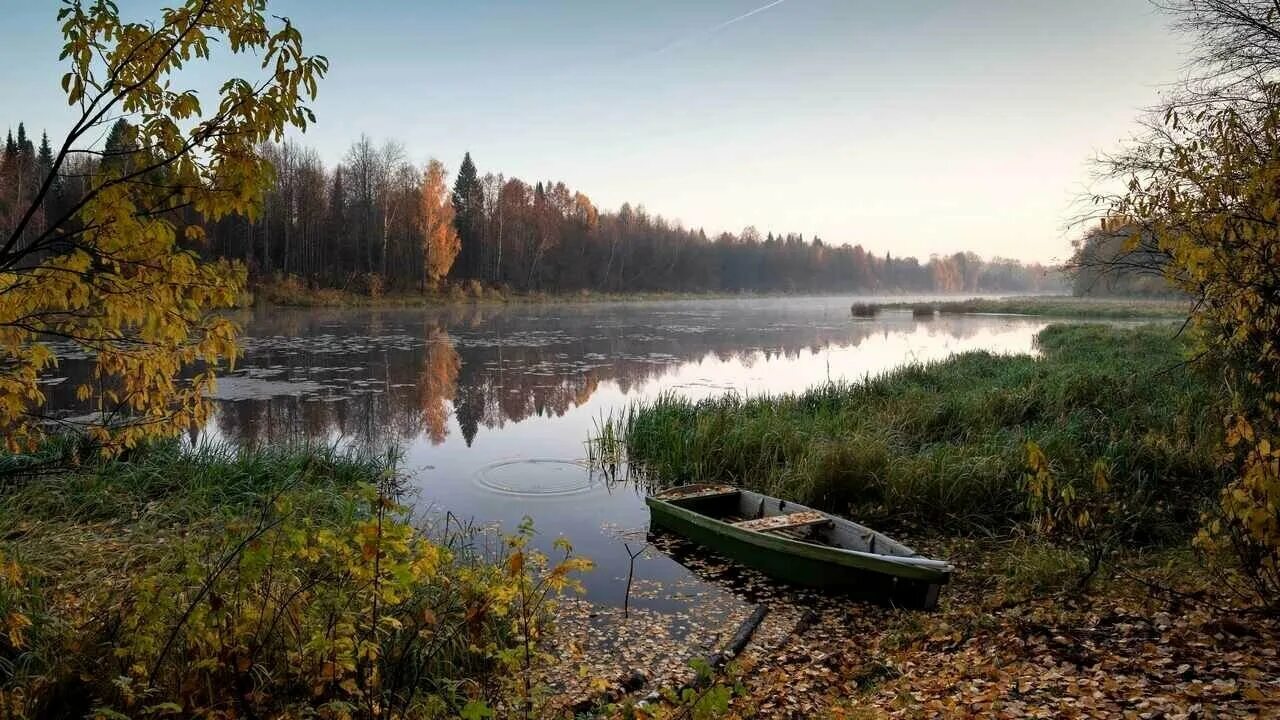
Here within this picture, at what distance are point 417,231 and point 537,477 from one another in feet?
153

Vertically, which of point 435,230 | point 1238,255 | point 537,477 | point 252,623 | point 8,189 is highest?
point 8,189

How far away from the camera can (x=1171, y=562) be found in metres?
6.71

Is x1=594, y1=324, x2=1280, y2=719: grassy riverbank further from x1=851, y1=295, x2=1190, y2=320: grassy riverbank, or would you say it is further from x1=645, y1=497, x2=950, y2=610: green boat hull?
x1=851, y1=295, x2=1190, y2=320: grassy riverbank

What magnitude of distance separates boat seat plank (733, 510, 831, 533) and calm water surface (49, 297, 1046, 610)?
817 millimetres

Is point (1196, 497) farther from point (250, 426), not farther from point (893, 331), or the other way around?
point (893, 331)

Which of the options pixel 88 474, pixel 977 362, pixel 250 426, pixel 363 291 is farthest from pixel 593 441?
Answer: pixel 363 291

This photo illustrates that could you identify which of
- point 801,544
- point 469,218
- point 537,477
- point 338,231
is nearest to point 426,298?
point 338,231

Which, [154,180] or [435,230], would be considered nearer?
[154,180]

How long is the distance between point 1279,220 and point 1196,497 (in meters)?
5.57

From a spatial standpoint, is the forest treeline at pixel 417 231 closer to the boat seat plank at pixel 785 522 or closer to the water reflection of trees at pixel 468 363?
the water reflection of trees at pixel 468 363

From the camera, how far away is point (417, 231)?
2121 inches

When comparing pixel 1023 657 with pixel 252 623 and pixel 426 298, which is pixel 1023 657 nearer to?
pixel 252 623

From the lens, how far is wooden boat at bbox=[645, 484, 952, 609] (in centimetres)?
638

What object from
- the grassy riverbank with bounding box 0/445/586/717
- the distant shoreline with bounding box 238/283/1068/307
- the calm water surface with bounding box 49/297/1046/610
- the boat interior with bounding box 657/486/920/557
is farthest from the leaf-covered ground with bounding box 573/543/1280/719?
the distant shoreline with bounding box 238/283/1068/307
